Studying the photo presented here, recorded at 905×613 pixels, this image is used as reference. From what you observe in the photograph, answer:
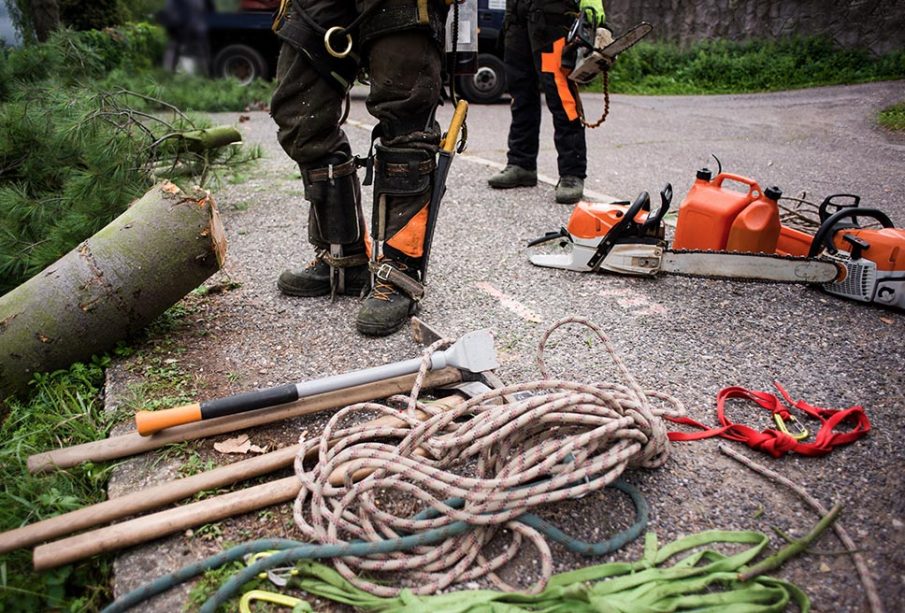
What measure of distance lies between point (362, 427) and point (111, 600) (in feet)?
2.25

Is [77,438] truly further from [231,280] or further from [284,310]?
[231,280]

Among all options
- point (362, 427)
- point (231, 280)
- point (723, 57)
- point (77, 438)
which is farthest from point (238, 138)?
point (723, 57)

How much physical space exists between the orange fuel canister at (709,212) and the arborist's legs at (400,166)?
124cm

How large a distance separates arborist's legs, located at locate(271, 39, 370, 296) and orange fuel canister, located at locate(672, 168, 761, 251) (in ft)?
4.82

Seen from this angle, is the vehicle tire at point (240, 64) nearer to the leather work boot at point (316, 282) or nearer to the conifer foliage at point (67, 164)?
the conifer foliage at point (67, 164)

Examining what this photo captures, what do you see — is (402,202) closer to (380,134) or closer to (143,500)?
(380,134)

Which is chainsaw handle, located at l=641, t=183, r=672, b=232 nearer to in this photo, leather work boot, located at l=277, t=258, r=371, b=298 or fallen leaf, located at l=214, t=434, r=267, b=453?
leather work boot, located at l=277, t=258, r=371, b=298

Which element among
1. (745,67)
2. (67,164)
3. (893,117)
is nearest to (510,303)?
(67,164)

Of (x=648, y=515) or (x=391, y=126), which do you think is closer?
(x=648, y=515)

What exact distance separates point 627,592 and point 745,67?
37.4 ft

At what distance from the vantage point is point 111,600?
56.7 inches

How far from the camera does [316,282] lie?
287 cm

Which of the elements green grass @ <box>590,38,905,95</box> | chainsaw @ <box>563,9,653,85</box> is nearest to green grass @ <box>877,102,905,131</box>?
green grass @ <box>590,38,905,95</box>

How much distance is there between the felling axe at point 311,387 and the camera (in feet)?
5.75
